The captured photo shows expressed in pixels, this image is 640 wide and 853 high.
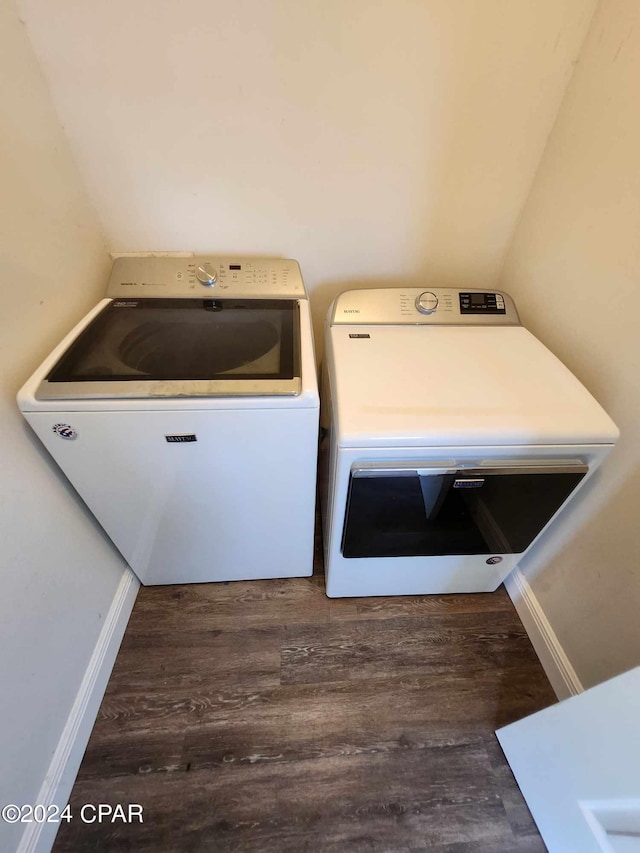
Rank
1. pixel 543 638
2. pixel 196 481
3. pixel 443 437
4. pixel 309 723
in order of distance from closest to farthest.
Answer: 1. pixel 443 437
2. pixel 196 481
3. pixel 309 723
4. pixel 543 638

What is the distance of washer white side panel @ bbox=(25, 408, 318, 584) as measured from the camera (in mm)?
842

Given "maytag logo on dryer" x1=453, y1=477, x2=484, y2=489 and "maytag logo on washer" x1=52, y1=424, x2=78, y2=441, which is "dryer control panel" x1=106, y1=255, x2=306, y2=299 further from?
"maytag logo on dryer" x1=453, y1=477, x2=484, y2=489

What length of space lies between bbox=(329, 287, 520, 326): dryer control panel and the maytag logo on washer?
2.52 ft

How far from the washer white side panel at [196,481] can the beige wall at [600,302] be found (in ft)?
2.57

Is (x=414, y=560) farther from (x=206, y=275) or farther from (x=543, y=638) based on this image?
(x=206, y=275)

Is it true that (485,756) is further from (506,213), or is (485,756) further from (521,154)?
(521,154)

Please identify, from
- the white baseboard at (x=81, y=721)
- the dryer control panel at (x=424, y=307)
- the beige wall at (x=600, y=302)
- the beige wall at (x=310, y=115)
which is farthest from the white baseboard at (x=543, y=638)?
the white baseboard at (x=81, y=721)

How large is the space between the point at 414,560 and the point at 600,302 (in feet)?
2.95

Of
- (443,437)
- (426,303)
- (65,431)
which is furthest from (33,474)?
(426,303)

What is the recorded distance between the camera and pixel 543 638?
1.20 m

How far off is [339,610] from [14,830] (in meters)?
0.93

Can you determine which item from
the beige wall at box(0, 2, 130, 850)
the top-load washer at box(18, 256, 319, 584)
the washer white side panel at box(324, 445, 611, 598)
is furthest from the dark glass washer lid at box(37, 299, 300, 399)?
the washer white side panel at box(324, 445, 611, 598)

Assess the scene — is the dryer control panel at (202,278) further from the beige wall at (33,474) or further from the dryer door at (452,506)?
the dryer door at (452,506)

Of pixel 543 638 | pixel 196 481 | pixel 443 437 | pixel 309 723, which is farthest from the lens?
pixel 543 638
